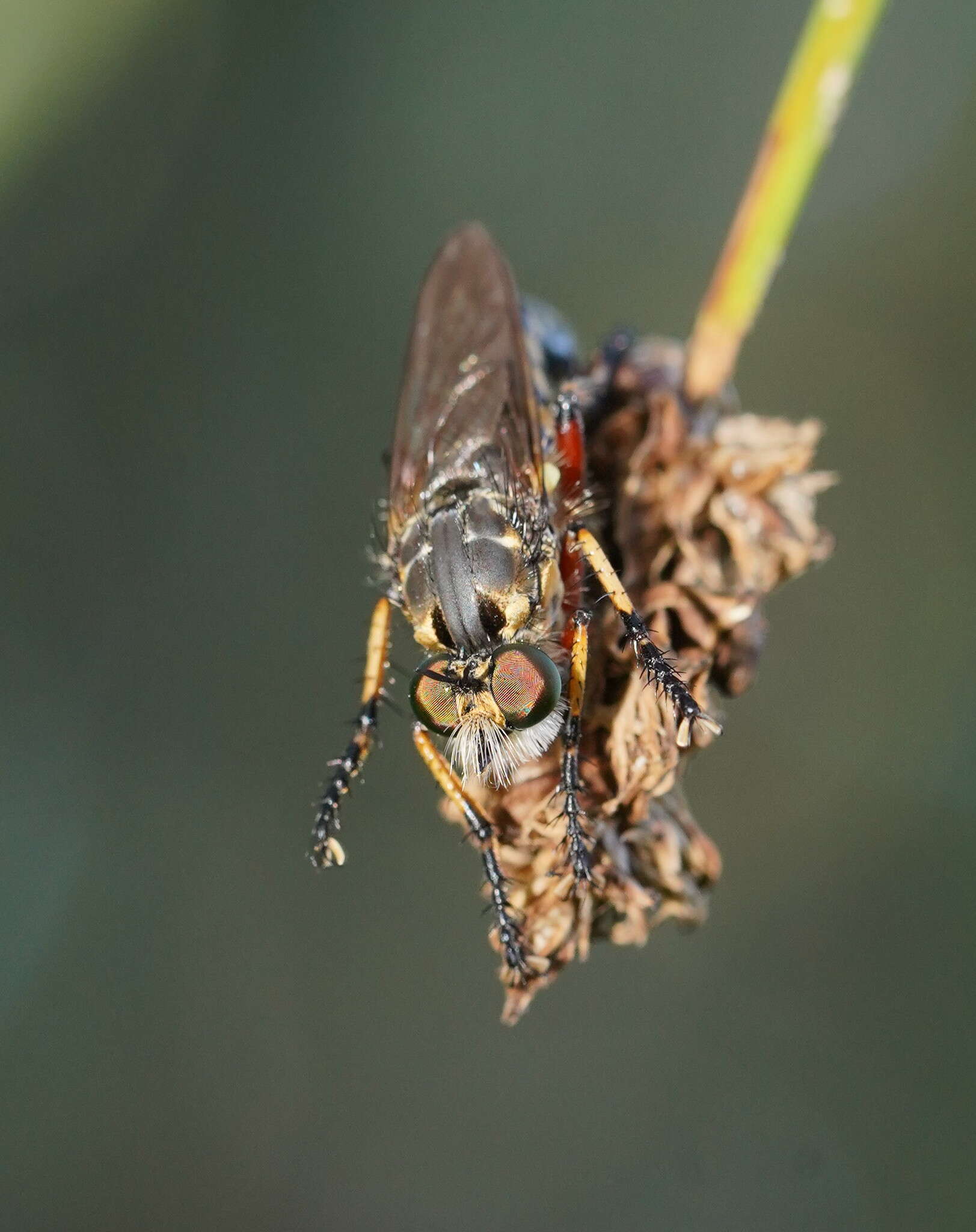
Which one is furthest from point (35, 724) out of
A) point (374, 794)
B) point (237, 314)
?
point (237, 314)

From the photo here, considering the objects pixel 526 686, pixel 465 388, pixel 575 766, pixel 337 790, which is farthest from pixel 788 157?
pixel 337 790

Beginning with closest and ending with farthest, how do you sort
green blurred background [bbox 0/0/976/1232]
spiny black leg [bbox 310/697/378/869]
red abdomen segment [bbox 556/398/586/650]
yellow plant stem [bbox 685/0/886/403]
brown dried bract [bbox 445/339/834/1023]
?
1. yellow plant stem [bbox 685/0/886/403]
2. brown dried bract [bbox 445/339/834/1023]
3. spiny black leg [bbox 310/697/378/869]
4. red abdomen segment [bbox 556/398/586/650]
5. green blurred background [bbox 0/0/976/1232]

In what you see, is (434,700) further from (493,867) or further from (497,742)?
(493,867)

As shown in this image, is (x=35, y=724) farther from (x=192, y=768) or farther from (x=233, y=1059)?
(x=233, y=1059)

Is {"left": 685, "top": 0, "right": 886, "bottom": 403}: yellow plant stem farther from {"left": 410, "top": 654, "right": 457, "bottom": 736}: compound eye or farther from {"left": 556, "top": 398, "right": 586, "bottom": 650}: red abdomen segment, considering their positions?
{"left": 410, "top": 654, "right": 457, "bottom": 736}: compound eye

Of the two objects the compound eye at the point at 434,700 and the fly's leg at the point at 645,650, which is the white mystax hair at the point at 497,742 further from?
the fly's leg at the point at 645,650

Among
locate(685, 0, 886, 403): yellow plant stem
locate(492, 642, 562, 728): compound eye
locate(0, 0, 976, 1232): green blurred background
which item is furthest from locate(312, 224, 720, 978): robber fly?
locate(0, 0, 976, 1232): green blurred background
